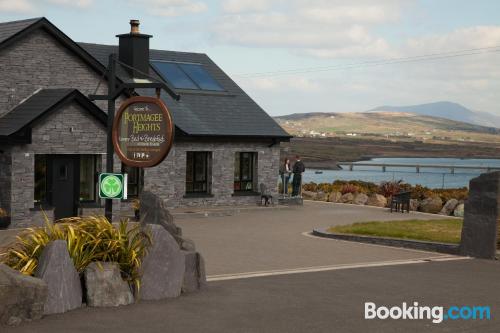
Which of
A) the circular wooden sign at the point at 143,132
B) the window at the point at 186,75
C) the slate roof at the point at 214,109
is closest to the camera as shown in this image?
the circular wooden sign at the point at 143,132

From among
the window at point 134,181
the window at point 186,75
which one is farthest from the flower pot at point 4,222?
the window at point 186,75

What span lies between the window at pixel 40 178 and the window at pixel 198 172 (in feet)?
24.6

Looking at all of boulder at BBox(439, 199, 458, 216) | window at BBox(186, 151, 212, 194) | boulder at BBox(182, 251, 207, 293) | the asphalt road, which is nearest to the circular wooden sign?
the asphalt road

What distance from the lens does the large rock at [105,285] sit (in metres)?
11.5

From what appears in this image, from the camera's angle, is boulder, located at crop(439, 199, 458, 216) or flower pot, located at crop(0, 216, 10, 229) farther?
boulder, located at crop(439, 199, 458, 216)

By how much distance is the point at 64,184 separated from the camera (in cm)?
2672

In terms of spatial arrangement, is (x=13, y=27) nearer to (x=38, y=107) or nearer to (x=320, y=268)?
(x=38, y=107)

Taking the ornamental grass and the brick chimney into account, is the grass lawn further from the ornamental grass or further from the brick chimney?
the brick chimney

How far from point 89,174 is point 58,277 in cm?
1704

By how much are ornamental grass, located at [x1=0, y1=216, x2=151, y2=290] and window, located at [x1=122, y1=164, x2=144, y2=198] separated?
18.1 metres

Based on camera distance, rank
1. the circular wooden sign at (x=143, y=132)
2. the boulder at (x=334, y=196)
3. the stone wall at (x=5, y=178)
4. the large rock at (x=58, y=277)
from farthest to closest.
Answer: the boulder at (x=334, y=196)
the stone wall at (x=5, y=178)
the circular wooden sign at (x=143, y=132)
the large rock at (x=58, y=277)

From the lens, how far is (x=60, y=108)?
25469 mm

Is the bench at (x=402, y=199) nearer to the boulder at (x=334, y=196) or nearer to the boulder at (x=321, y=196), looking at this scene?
the boulder at (x=334, y=196)

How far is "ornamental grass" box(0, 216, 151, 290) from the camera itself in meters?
11.9
